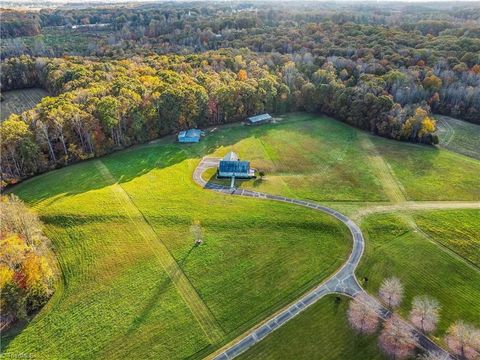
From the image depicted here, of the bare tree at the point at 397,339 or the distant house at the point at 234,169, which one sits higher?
the distant house at the point at 234,169

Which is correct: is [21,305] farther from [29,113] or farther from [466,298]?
[466,298]

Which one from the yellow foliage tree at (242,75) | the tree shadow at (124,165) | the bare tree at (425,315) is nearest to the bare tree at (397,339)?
the bare tree at (425,315)

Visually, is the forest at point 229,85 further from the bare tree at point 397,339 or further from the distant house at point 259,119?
the bare tree at point 397,339

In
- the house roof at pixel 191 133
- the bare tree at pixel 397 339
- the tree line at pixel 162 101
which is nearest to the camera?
the bare tree at pixel 397 339

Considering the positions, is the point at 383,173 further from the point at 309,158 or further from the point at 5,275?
the point at 5,275

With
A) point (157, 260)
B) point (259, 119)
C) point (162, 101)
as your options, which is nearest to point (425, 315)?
point (157, 260)

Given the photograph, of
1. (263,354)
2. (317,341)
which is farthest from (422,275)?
(263,354)
